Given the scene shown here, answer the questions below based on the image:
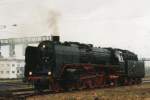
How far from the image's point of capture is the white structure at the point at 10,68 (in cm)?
9981

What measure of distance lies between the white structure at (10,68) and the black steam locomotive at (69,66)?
211ft

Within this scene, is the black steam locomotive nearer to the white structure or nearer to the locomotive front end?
the locomotive front end

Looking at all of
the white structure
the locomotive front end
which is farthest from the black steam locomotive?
the white structure

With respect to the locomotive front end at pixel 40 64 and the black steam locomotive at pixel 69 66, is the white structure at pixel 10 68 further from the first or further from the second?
the locomotive front end at pixel 40 64

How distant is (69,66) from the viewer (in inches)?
1201

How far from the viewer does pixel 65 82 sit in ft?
99.3

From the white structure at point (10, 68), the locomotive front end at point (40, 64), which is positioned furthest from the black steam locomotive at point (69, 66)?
the white structure at point (10, 68)

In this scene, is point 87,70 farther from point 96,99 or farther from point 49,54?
point 96,99

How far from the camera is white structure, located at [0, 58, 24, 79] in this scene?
327 ft

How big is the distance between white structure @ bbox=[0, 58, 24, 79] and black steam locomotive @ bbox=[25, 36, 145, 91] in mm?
64264

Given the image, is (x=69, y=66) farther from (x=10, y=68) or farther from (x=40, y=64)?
(x=10, y=68)

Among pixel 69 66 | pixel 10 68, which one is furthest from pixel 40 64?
pixel 10 68

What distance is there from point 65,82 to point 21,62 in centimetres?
7681

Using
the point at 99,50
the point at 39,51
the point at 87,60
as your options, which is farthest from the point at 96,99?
the point at 99,50
